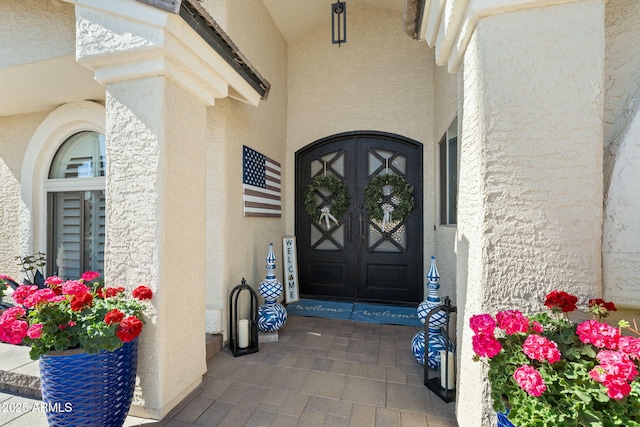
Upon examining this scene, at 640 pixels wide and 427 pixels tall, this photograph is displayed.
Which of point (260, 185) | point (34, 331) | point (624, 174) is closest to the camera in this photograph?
point (624, 174)

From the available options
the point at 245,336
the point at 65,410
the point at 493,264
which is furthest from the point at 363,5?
the point at 65,410

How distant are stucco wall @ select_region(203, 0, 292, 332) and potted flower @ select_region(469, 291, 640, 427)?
275cm

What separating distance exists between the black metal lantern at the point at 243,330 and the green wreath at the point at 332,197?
226 centimetres

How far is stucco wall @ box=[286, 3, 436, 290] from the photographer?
491cm

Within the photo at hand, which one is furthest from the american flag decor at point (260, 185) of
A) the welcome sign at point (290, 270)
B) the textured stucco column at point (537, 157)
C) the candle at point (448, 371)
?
the textured stucco column at point (537, 157)

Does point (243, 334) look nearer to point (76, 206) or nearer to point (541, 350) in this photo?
point (541, 350)

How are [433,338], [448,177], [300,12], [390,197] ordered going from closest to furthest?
1. [433,338]
2. [448,177]
3. [300,12]
4. [390,197]

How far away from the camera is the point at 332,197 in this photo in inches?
206

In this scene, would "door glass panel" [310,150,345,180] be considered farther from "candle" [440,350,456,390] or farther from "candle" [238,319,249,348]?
"candle" [440,350,456,390]

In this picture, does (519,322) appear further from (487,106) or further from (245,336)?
(245,336)

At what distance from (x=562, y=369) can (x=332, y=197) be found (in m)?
4.16

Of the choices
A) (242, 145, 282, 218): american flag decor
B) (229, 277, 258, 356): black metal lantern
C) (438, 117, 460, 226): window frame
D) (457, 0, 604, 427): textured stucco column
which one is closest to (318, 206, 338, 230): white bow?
(242, 145, 282, 218): american flag decor

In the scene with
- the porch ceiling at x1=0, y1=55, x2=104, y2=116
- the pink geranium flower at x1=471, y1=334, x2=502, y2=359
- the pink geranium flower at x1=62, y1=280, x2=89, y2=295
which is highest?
the porch ceiling at x1=0, y1=55, x2=104, y2=116

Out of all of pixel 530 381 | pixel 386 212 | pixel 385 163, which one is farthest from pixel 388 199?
pixel 530 381
